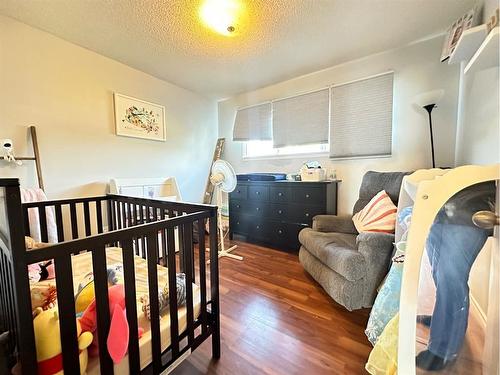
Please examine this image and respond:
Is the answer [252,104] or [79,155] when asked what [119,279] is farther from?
[252,104]

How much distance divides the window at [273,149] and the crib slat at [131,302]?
8.35ft

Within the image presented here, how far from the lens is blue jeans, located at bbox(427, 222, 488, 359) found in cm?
68

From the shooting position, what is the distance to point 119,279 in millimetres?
1100

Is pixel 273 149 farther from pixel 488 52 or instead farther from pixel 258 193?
pixel 488 52

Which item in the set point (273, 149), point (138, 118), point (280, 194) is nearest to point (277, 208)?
point (280, 194)

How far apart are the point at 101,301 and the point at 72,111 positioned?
2291 mm

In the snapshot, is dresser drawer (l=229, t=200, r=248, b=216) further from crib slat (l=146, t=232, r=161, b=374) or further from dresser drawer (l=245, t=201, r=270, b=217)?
crib slat (l=146, t=232, r=161, b=374)

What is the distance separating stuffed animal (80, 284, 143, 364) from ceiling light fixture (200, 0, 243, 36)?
6.53 feet

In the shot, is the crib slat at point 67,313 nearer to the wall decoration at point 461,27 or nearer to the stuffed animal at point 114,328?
the stuffed animal at point 114,328

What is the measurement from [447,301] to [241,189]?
2504 millimetres

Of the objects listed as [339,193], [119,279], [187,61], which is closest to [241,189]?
[339,193]

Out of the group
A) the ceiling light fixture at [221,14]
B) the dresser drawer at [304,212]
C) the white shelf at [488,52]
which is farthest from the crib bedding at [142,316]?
the ceiling light fixture at [221,14]

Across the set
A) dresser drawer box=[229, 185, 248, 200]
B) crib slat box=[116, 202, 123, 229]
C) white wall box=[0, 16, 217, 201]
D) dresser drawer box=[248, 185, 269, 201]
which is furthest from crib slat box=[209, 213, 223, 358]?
white wall box=[0, 16, 217, 201]

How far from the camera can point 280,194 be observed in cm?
269
